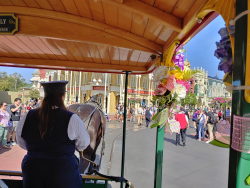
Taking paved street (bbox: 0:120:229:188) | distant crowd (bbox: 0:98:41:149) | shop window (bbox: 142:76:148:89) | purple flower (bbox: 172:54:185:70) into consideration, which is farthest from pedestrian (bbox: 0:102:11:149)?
shop window (bbox: 142:76:148:89)

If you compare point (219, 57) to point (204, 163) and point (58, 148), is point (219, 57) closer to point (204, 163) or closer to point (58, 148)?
point (58, 148)

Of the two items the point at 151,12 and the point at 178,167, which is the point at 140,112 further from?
the point at 151,12

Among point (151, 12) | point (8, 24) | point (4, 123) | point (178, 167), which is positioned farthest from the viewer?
point (4, 123)

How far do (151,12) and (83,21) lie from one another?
74 centimetres

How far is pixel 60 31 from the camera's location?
6.23 feet

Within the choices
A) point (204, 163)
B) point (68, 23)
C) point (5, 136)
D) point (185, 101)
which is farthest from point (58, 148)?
point (5, 136)

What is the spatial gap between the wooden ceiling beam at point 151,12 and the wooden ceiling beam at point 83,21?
0.51 m

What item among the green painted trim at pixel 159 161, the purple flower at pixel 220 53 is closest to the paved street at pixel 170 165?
the green painted trim at pixel 159 161

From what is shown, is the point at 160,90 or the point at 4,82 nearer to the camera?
the point at 160,90

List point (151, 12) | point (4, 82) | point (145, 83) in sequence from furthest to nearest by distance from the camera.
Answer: point (4, 82) < point (145, 83) < point (151, 12)

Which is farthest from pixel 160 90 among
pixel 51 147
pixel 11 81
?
pixel 11 81

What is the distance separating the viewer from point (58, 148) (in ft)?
5.34

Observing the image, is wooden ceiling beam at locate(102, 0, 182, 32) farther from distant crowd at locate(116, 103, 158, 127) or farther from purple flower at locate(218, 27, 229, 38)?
distant crowd at locate(116, 103, 158, 127)

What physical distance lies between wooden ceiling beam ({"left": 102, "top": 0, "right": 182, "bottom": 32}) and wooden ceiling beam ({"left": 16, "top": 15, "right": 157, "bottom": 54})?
584 mm
